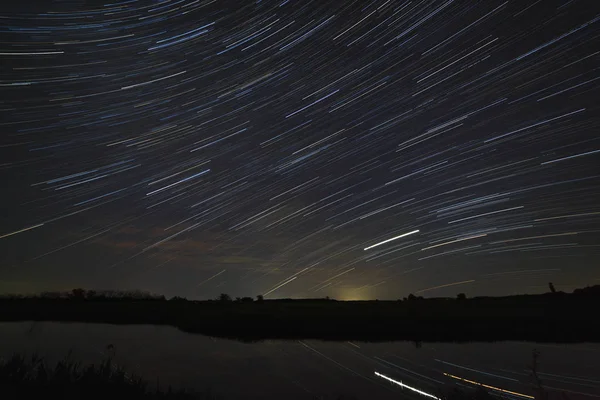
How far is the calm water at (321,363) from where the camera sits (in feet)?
42.7

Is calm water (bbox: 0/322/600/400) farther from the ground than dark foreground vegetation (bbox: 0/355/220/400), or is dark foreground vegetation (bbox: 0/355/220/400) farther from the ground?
calm water (bbox: 0/322/600/400)

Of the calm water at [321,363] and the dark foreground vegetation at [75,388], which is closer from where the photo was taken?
the dark foreground vegetation at [75,388]

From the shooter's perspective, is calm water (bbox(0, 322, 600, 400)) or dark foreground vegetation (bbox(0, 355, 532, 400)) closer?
dark foreground vegetation (bbox(0, 355, 532, 400))

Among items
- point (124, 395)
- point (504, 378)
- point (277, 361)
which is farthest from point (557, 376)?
point (124, 395)

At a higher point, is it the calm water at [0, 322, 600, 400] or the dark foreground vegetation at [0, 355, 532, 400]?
the calm water at [0, 322, 600, 400]

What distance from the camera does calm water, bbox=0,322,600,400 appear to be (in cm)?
1301

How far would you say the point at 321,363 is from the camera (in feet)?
58.3

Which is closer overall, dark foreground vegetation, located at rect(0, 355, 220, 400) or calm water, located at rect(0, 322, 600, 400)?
dark foreground vegetation, located at rect(0, 355, 220, 400)

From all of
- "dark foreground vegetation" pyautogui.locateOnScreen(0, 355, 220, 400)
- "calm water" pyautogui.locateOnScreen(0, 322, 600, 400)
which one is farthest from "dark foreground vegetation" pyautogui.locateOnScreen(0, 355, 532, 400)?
"calm water" pyautogui.locateOnScreen(0, 322, 600, 400)

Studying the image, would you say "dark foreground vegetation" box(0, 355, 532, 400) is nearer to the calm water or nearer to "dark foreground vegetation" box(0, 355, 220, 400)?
"dark foreground vegetation" box(0, 355, 220, 400)

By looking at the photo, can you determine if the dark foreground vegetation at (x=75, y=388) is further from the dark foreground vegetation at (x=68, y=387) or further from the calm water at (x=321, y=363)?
the calm water at (x=321, y=363)

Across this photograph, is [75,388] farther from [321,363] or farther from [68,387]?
[321,363]

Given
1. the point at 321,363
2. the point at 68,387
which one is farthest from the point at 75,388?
the point at 321,363

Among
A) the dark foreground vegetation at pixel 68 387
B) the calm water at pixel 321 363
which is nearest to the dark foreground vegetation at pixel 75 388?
the dark foreground vegetation at pixel 68 387
